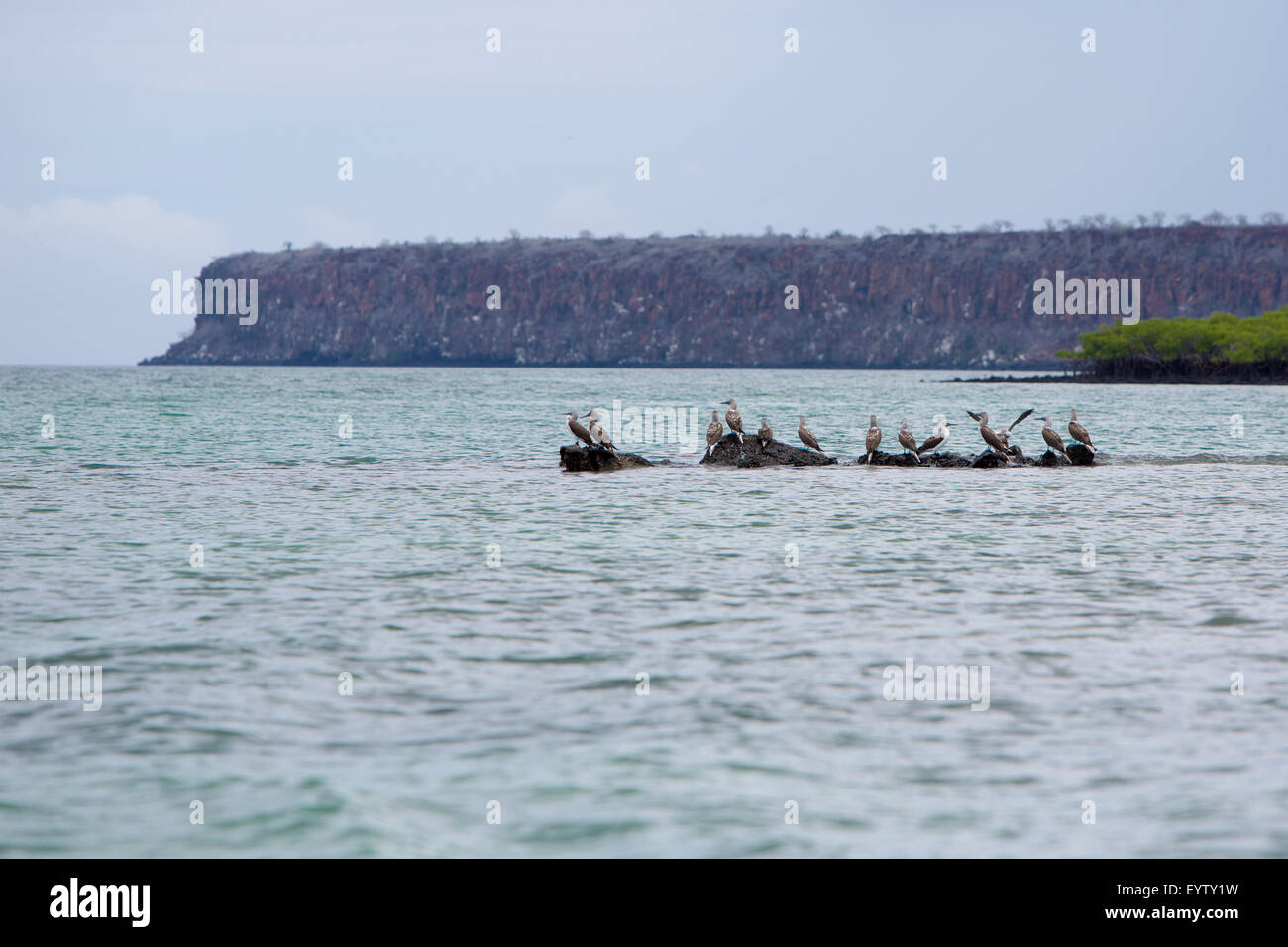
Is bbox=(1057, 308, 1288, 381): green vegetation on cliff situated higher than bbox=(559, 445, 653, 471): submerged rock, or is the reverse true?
bbox=(1057, 308, 1288, 381): green vegetation on cliff

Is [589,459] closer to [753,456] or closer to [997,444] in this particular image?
[753,456]

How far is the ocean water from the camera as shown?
7.29 meters

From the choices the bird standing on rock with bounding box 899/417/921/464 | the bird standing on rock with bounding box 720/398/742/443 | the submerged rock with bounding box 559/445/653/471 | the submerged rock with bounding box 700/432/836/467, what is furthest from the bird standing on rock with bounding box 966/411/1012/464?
the submerged rock with bounding box 559/445/653/471

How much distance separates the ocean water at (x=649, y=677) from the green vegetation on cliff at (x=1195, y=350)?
109 meters

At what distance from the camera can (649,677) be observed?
34.0 feet

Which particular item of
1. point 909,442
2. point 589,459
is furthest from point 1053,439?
point 589,459

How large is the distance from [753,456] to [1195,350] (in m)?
111

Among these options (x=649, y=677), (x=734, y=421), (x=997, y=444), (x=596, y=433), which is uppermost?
(x=734, y=421)

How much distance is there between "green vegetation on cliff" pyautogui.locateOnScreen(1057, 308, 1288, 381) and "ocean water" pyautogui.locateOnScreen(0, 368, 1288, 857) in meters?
109

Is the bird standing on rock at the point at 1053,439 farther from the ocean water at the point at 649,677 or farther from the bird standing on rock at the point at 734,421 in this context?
the ocean water at the point at 649,677

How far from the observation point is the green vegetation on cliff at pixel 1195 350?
122625 millimetres

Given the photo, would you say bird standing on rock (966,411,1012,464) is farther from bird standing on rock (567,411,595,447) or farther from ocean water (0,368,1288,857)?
bird standing on rock (567,411,595,447)

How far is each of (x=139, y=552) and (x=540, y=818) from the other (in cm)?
1190
